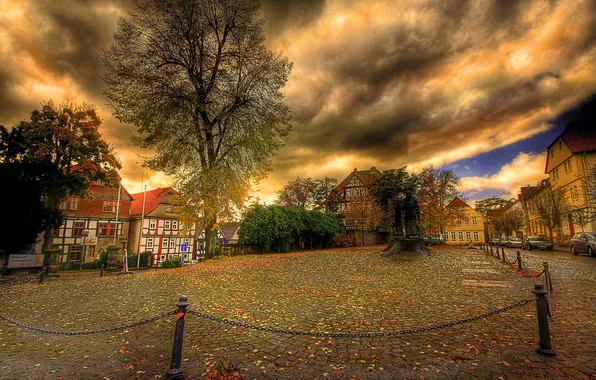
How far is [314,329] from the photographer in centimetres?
577

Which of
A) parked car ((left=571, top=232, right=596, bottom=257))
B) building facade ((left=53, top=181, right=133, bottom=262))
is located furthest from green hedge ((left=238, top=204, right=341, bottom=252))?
building facade ((left=53, top=181, right=133, bottom=262))

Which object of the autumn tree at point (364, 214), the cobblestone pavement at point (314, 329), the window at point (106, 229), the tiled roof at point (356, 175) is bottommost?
the cobblestone pavement at point (314, 329)

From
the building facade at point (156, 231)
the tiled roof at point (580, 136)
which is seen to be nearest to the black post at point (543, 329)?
the tiled roof at point (580, 136)

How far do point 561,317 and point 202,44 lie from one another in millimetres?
22214

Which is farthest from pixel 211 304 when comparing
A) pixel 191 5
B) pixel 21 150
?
pixel 21 150

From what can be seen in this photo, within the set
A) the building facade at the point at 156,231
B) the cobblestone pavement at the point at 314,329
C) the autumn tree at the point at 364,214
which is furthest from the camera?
the building facade at the point at 156,231

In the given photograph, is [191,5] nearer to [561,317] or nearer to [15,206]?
[15,206]

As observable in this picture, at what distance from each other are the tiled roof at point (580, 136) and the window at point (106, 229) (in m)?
62.9

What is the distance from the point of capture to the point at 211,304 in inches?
318

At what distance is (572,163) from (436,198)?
15.9 metres

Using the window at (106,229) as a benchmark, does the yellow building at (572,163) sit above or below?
above

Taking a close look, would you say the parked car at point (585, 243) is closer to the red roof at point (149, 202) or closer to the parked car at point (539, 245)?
the parked car at point (539, 245)

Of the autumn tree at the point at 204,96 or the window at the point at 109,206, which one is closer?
the autumn tree at the point at 204,96

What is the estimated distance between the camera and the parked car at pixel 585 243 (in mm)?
20181
